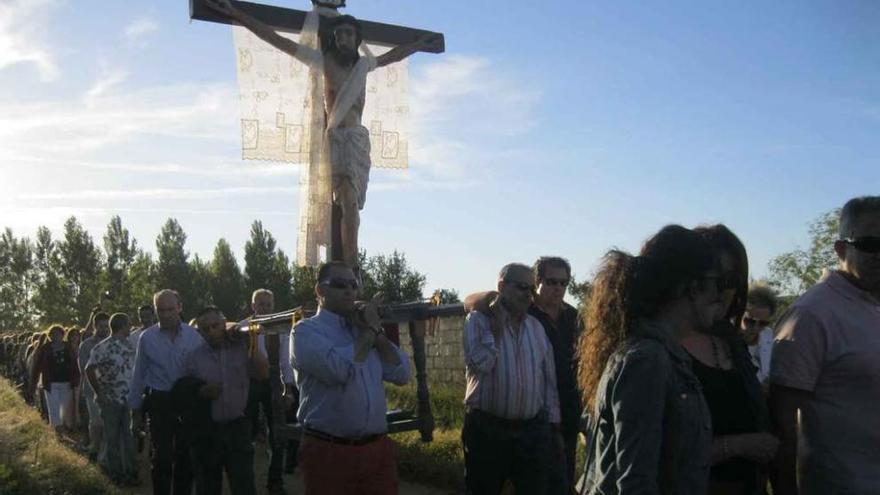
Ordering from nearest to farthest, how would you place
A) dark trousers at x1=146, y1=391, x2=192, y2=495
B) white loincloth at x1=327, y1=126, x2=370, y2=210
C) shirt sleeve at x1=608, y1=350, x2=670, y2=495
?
1. shirt sleeve at x1=608, y1=350, x2=670, y2=495
2. white loincloth at x1=327, y1=126, x2=370, y2=210
3. dark trousers at x1=146, y1=391, x2=192, y2=495

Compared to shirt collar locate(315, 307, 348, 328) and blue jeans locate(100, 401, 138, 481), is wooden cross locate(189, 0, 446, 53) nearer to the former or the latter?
shirt collar locate(315, 307, 348, 328)

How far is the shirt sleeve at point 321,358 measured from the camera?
16.0ft

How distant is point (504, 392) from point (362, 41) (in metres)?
2.97

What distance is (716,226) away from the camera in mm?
3438

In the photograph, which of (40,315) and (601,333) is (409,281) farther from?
(40,315)

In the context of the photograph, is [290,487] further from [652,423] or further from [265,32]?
[652,423]

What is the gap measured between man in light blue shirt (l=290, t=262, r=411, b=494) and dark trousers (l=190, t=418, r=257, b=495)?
195cm

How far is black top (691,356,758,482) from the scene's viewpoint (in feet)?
10.9

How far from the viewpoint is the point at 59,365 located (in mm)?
14117

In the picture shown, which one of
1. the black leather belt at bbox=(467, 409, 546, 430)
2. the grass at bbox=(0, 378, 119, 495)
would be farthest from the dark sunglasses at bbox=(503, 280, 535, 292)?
the grass at bbox=(0, 378, 119, 495)

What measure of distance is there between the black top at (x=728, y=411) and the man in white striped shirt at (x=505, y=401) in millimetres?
2200

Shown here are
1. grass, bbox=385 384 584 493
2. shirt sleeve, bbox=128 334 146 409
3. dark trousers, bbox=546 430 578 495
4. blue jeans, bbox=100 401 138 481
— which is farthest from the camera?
blue jeans, bbox=100 401 138 481

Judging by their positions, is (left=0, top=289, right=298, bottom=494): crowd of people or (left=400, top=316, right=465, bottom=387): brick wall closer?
(left=0, top=289, right=298, bottom=494): crowd of people

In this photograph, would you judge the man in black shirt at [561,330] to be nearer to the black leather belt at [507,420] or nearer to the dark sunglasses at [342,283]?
the black leather belt at [507,420]
